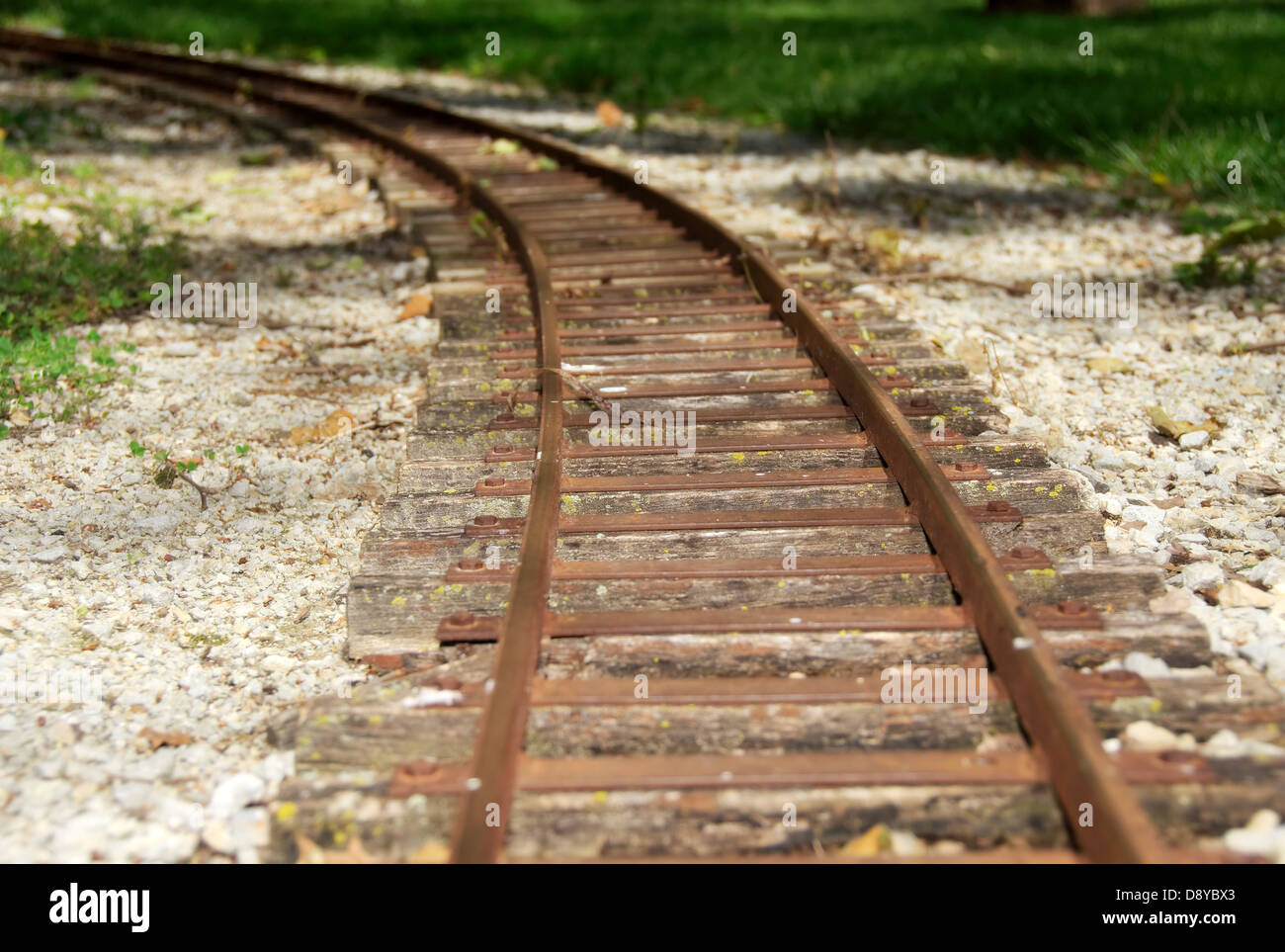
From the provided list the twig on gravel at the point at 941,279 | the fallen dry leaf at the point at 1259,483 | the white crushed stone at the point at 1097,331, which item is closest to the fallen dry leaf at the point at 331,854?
the white crushed stone at the point at 1097,331

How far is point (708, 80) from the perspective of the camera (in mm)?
11336

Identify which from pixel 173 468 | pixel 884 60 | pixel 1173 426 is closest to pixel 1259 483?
pixel 1173 426

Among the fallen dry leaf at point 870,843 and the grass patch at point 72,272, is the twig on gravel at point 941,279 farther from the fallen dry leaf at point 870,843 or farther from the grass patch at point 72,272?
the fallen dry leaf at point 870,843

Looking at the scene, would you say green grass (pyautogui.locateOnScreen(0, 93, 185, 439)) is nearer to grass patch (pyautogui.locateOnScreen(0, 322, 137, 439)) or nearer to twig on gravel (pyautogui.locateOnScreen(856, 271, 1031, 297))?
grass patch (pyautogui.locateOnScreen(0, 322, 137, 439))

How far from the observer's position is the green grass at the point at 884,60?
337 inches

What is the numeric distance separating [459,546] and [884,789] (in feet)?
4.74

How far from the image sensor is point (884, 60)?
11.6 m

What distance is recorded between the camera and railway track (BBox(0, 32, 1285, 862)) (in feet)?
7.45

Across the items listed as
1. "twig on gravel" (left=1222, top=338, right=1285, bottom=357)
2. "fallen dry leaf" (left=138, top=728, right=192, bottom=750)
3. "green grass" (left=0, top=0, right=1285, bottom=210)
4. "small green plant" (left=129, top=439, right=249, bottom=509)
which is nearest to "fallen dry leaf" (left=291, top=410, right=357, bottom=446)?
"small green plant" (left=129, top=439, right=249, bottom=509)

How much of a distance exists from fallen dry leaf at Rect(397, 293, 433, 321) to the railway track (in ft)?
3.04

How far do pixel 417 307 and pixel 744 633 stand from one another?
3465 mm

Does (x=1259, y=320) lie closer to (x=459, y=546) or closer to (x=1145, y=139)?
(x=1145, y=139)
